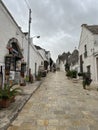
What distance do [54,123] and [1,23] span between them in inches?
252

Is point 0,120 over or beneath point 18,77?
beneath

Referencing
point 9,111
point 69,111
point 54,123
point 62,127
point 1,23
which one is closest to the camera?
point 62,127

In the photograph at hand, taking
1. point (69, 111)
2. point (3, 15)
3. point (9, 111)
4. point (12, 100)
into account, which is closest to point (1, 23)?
point (3, 15)

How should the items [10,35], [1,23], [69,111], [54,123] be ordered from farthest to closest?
1. [10,35]
2. [1,23]
3. [69,111]
4. [54,123]

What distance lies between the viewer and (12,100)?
6773 millimetres

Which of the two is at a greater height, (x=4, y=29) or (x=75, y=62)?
(x=4, y=29)

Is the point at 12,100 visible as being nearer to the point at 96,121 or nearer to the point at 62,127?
the point at 62,127

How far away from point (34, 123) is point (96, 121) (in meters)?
1.83

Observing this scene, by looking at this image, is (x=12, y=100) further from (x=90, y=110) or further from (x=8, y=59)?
(x=8, y=59)

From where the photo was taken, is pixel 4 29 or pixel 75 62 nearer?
pixel 4 29

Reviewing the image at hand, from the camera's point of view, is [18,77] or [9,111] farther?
[18,77]

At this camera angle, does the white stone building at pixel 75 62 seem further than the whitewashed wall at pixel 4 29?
Yes

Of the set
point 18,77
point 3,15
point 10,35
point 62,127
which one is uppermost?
point 3,15

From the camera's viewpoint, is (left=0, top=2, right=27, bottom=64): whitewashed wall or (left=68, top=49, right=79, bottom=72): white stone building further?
(left=68, top=49, right=79, bottom=72): white stone building
